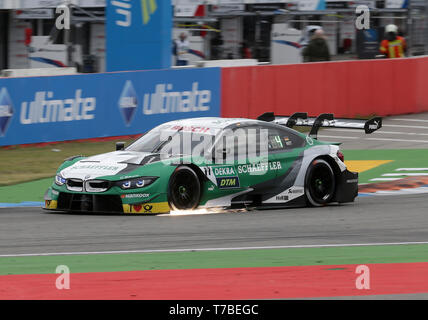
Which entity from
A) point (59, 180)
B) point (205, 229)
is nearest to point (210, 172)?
point (205, 229)

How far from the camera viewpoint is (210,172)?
1194 cm

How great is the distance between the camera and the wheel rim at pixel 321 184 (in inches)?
516

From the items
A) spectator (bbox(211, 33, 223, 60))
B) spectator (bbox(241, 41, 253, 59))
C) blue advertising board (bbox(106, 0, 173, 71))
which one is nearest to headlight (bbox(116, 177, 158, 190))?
blue advertising board (bbox(106, 0, 173, 71))

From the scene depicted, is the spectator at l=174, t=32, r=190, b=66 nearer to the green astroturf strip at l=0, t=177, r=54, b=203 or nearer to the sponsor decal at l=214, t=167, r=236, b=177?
the green astroturf strip at l=0, t=177, r=54, b=203

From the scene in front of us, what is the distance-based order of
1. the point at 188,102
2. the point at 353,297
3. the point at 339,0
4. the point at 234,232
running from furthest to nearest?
the point at 339,0, the point at 188,102, the point at 234,232, the point at 353,297

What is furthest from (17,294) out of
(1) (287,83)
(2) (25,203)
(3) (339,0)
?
(3) (339,0)

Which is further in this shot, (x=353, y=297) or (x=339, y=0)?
(x=339, y=0)

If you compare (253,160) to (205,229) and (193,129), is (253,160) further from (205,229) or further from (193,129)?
(205,229)

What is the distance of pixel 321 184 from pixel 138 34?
955 cm

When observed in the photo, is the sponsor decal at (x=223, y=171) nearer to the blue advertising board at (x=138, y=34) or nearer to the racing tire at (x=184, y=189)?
the racing tire at (x=184, y=189)

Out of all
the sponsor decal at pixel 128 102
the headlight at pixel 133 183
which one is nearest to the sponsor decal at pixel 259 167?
the headlight at pixel 133 183

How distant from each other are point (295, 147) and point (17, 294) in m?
6.35
